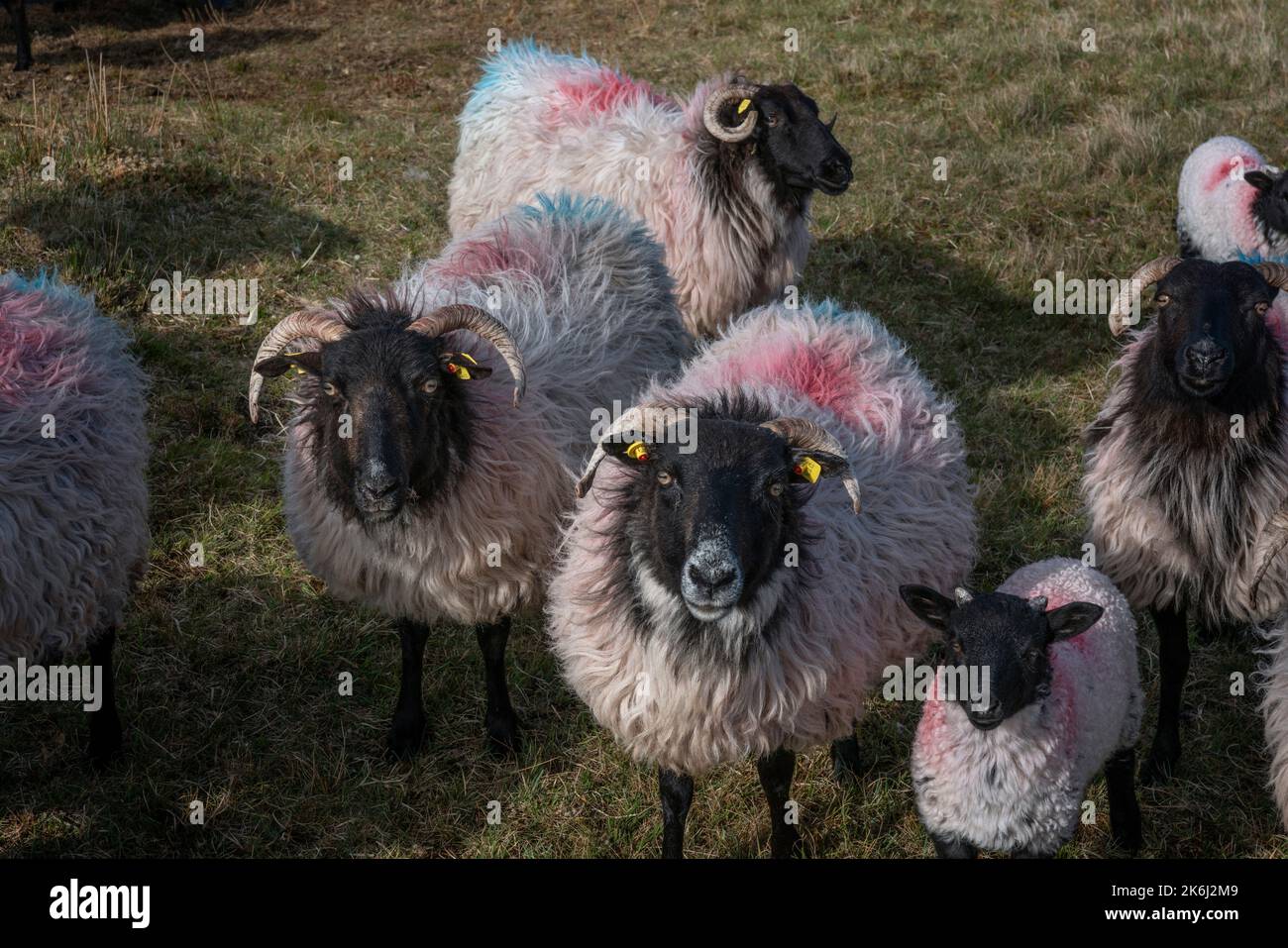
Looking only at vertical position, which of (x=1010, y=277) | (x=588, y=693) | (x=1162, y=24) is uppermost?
(x=1162, y=24)

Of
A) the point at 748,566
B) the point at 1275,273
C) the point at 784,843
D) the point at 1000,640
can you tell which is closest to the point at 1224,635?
the point at 1275,273

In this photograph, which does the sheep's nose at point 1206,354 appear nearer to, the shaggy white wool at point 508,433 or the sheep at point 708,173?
the shaggy white wool at point 508,433

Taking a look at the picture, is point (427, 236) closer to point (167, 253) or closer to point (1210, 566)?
point (167, 253)

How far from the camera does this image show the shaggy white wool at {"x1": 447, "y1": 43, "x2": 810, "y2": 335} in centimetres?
759

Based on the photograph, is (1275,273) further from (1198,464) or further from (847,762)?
(847,762)

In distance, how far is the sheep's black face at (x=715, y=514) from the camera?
396cm

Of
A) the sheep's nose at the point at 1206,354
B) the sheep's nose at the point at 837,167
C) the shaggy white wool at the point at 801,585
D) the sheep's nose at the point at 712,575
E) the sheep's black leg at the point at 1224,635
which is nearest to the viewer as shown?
the sheep's nose at the point at 712,575

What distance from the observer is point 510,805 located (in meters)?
5.35

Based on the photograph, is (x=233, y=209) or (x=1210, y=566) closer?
(x=1210, y=566)

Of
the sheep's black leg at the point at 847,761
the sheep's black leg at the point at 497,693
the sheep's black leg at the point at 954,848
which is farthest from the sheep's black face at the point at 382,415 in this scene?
the sheep's black leg at the point at 954,848

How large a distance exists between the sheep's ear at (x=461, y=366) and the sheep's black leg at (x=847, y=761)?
7.24 feet

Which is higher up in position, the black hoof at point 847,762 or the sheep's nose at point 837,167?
the sheep's nose at point 837,167

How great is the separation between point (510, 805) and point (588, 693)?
3.18 ft

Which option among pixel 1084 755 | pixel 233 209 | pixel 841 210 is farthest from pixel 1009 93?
pixel 1084 755
